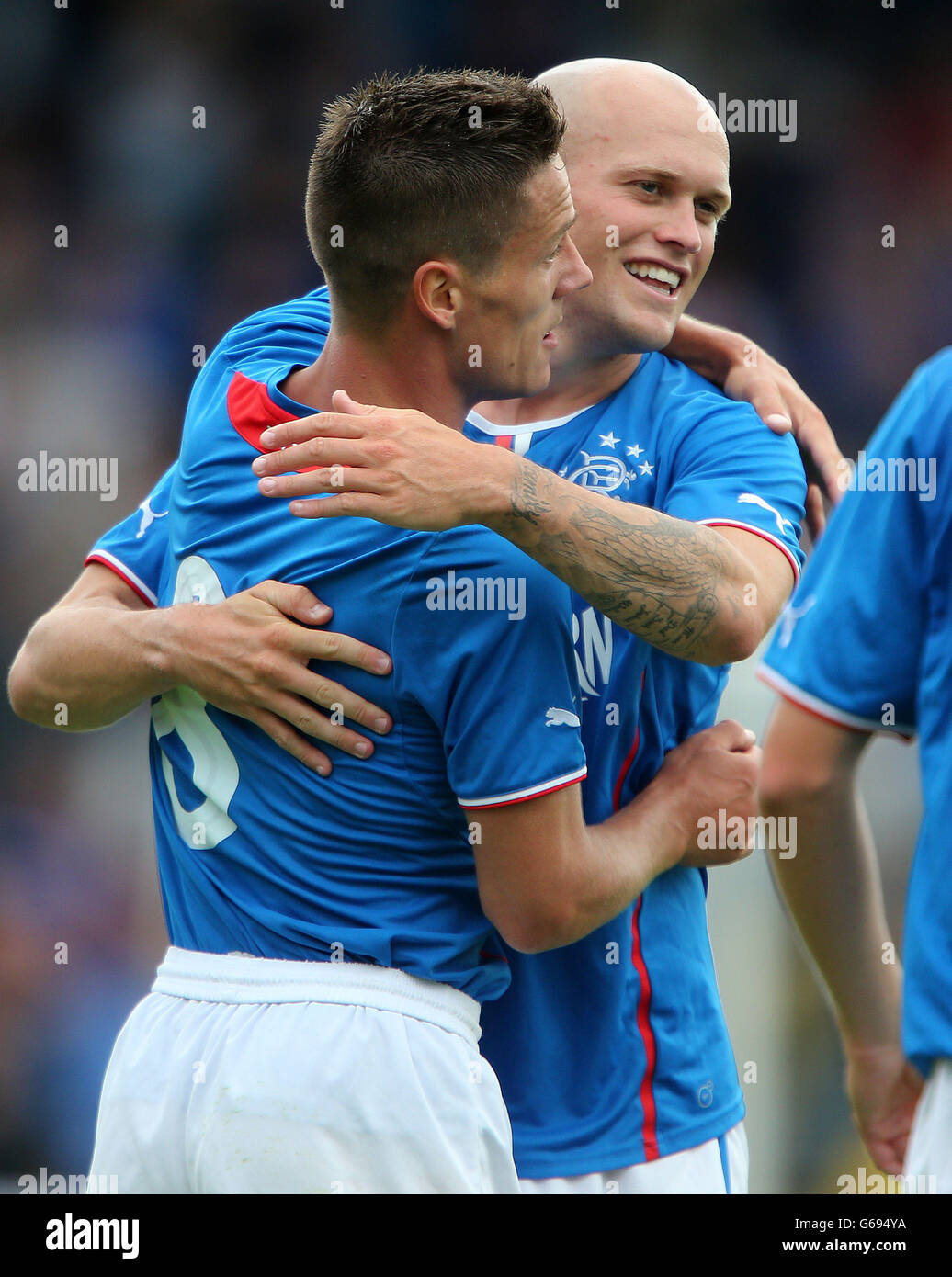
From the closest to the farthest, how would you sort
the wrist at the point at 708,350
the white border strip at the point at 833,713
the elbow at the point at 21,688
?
1. the white border strip at the point at 833,713
2. the elbow at the point at 21,688
3. the wrist at the point at 708,350

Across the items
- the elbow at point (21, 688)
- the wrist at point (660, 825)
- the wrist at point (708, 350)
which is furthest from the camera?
the wrist at point (708, 350)

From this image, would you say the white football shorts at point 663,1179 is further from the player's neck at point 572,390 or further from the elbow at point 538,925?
the player's neck at point 572,390

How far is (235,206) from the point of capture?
6.35m

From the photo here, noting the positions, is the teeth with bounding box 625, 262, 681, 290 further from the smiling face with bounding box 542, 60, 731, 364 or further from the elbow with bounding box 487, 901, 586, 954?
the elbow with bounding box 487, 901, 586, 954

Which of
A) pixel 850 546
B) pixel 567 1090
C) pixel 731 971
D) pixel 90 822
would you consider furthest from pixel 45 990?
pixel 850 546

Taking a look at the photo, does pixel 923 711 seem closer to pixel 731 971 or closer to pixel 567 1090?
pixel 567 1090

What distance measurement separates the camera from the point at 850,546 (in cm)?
157

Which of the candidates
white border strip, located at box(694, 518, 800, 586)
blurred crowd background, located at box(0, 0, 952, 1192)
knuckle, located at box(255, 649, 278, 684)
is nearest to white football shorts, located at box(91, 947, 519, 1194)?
knuckle, located at box(255, 649, 278, 684)

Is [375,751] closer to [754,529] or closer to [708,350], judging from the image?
[754,529]

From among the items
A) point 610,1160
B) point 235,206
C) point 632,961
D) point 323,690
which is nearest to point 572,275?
point 323,690

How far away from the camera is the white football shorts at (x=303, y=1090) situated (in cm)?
173

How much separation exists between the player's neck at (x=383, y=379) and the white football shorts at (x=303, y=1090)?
2.41 feet

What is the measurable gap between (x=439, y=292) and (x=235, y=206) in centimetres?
485

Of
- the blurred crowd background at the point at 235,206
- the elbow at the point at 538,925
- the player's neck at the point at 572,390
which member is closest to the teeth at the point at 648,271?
the player's neck at the point at 572,390
